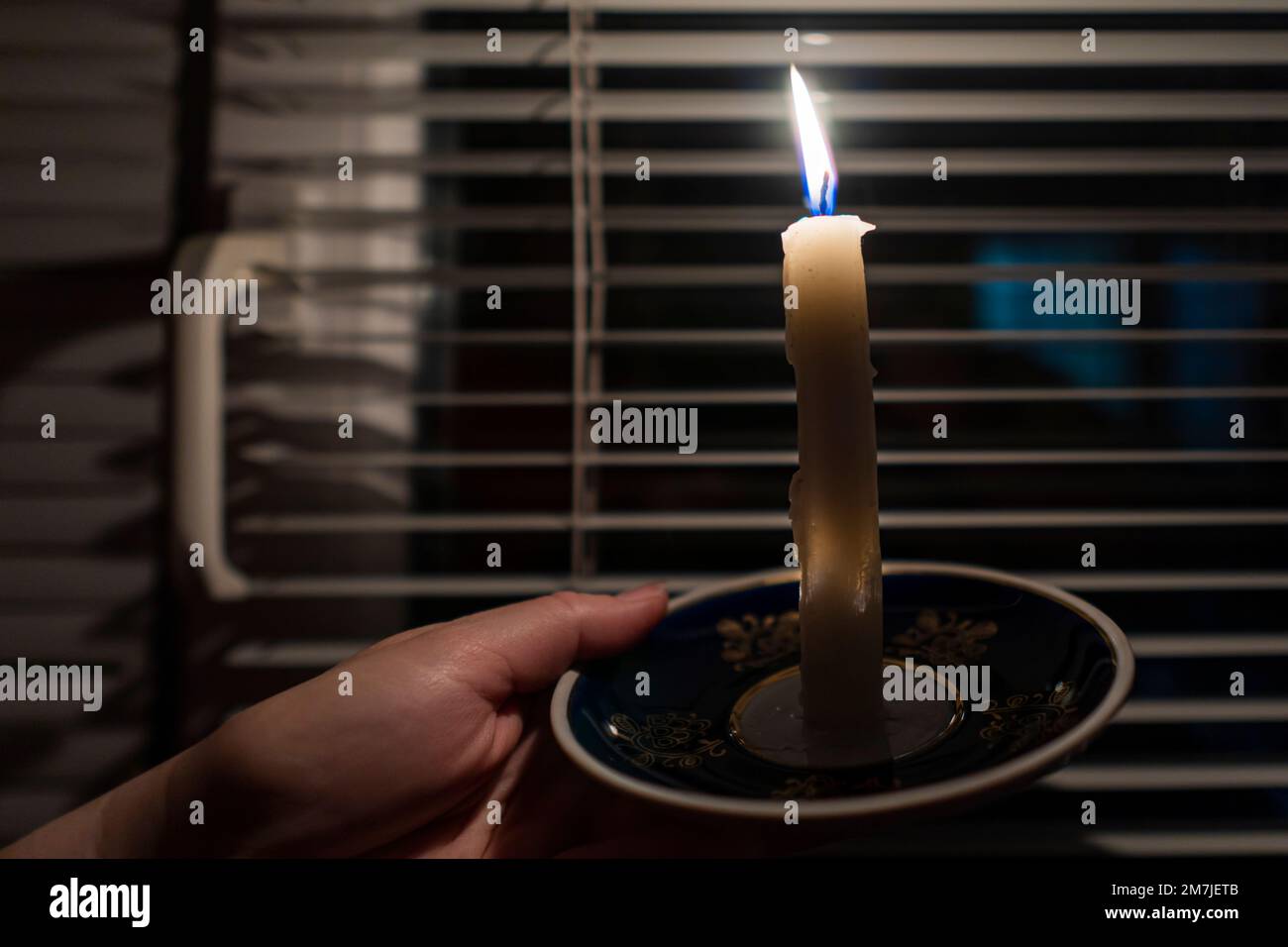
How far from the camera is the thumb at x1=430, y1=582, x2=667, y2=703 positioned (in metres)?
0.62

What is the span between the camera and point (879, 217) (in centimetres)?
86

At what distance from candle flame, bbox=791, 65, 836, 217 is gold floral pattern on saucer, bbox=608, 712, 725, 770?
1.15ft

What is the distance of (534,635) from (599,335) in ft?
1.22

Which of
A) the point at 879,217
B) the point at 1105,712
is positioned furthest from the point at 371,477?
the point at 1105,712

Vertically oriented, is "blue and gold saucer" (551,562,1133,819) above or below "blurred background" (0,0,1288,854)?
below

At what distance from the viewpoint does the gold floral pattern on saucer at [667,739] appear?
18.5 inches

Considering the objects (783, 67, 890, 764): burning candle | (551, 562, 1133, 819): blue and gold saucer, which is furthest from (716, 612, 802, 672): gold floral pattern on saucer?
(783, 67, 890, 764): burning candle

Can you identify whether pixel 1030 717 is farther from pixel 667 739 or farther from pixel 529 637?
pixel 529 637

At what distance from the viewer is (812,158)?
0.47 metres

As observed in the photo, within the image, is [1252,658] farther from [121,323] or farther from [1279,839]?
[121,323]

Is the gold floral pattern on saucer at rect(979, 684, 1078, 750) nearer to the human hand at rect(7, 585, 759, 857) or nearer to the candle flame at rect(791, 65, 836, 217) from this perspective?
the human hand at rect(7, 585, 759, 857)

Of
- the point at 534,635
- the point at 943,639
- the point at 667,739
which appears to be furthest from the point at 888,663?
the point at 534,635

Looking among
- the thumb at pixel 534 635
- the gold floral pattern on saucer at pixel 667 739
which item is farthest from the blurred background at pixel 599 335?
the gold floral pattern on saucer at pixel 667 739

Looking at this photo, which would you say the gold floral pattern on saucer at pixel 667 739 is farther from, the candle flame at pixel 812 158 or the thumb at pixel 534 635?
the candle flame at pixel 812 158
